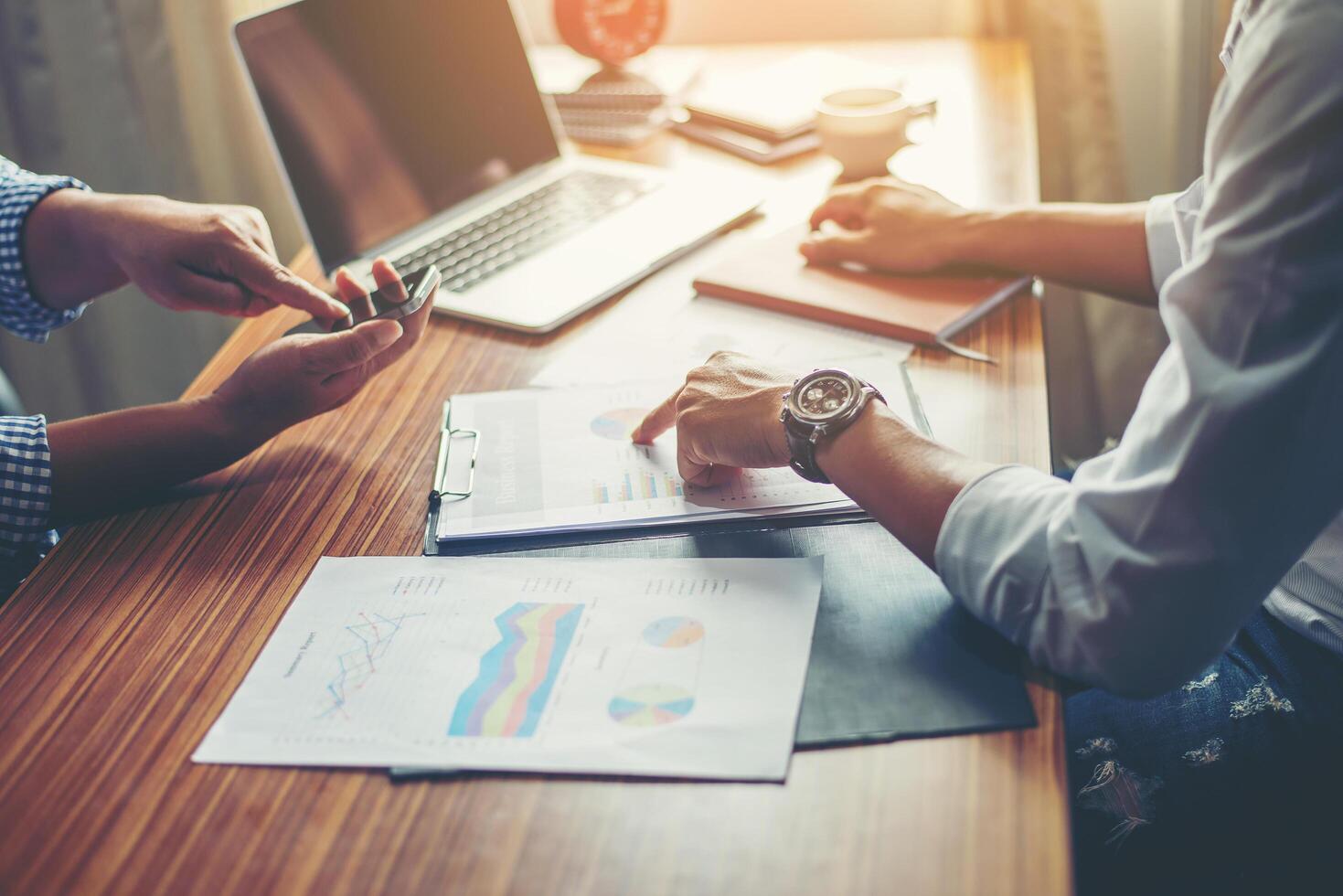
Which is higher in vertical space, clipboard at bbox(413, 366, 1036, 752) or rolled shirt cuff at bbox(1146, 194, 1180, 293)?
rolled shirt cuff at bbox(1146, 194, 1180, 293)

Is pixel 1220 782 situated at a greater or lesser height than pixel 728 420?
lesser

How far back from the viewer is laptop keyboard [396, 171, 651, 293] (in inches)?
47.9

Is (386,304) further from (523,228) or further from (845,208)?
(845,208)

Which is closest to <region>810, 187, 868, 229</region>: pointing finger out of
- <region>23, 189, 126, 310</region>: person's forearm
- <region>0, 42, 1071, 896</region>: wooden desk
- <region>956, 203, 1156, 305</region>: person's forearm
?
<region>956, 203, 1156, 305</region>: person's forearm

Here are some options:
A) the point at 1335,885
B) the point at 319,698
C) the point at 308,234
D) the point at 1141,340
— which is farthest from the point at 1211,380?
the point at 1141,340

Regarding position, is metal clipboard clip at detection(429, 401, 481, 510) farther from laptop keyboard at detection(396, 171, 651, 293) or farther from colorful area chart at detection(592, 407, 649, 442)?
laptop keyboard at detection(396, 171, 651, 293)

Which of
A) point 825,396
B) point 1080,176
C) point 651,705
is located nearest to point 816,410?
point 825,396

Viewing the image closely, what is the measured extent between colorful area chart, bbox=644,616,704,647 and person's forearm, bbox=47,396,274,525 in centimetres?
42

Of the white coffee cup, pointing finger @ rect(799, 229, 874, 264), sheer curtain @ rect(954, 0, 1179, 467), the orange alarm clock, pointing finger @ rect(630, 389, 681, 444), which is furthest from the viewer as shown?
sheer curtain @ rect(954, 0, 1179, 467)

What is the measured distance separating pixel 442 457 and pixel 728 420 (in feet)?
0.80

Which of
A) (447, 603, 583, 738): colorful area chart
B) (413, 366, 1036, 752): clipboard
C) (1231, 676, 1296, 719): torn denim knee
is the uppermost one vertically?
(447, 603, 583, 738): colorful area chart

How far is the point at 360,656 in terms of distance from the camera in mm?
704

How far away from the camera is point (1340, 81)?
1.86ft

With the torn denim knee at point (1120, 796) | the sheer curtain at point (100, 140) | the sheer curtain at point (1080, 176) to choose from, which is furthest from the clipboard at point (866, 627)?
the sheer curtain at point (100, 140)
